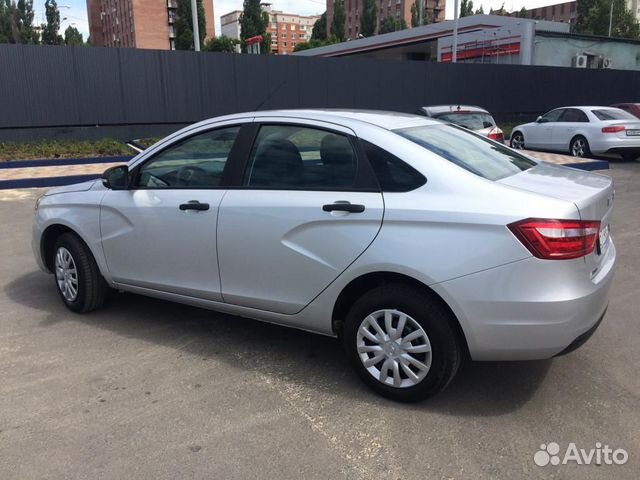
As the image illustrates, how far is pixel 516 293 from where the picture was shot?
291 cm

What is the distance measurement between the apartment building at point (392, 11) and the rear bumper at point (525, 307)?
9398cm

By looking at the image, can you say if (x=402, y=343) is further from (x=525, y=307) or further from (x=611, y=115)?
(x=611, y=115)

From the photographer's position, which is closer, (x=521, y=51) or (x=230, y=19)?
(x=521, y=51)

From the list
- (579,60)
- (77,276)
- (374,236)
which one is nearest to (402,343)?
(374,236)

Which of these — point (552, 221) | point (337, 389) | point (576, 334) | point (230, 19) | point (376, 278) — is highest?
point (230, 19)

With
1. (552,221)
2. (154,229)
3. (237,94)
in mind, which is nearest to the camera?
(552,221)

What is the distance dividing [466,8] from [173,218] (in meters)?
96.3

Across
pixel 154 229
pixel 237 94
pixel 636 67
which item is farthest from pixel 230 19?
pixel 154 229

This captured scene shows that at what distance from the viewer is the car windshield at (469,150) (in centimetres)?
343

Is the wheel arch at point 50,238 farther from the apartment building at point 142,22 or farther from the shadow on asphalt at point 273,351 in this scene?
the apartment building at point 142,22

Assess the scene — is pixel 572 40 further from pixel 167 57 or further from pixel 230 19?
pixel 230 19

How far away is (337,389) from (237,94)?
16.7m

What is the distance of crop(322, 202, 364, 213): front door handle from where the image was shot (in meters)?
3.27

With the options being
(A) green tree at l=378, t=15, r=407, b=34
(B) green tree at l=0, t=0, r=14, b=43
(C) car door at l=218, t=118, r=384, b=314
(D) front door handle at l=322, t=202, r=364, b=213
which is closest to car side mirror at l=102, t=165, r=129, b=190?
(C) car door at l=218, t=118, r=384, b=314
